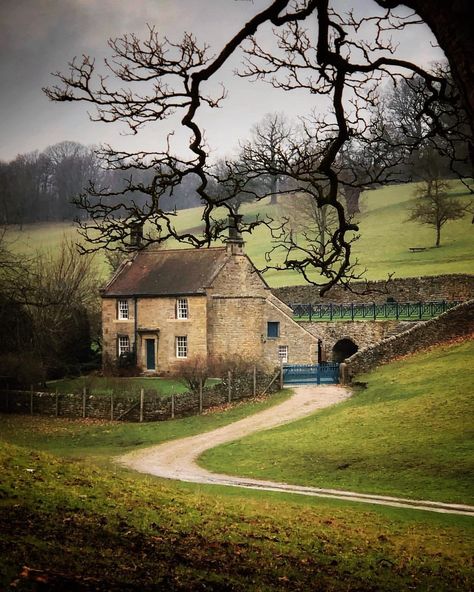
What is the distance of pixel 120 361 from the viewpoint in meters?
52.7

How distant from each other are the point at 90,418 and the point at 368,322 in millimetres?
22257

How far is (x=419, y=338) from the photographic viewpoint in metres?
46.0

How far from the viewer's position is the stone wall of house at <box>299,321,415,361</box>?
173 feet

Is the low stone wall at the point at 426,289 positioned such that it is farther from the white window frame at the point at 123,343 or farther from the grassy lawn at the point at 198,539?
the grassy lawn at the point at 198,539

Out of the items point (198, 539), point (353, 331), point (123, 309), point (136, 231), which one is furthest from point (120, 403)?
point (136, 231)

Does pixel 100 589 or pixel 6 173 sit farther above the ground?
pixel 6 173

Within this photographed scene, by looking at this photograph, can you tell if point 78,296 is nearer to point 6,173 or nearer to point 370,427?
point 6,173

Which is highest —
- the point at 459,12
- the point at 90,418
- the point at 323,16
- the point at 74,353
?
the point at 323,16

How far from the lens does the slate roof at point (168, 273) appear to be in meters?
52.8

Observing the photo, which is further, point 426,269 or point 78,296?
point 426,269

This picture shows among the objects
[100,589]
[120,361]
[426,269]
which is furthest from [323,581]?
[426,269]

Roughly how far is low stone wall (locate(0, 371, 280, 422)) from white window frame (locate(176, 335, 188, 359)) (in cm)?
951

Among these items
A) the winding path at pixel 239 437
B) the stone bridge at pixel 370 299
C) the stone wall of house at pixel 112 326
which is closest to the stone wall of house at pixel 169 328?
the stone wall of house at pixel 112 326

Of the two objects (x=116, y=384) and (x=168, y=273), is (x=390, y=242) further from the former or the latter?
(x=116, y=384)
